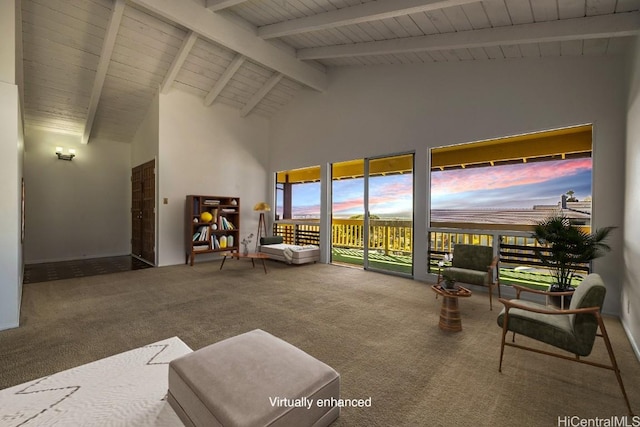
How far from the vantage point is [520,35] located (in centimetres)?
341

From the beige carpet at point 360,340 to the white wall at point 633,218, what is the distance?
235mm

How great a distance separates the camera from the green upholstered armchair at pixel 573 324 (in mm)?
1883

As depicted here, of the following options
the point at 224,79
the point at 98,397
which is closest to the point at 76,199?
the point at 224,79

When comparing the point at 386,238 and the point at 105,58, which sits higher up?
the point at 105,58

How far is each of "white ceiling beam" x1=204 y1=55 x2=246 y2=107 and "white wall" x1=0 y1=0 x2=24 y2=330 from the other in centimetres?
320

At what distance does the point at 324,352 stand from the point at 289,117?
20.1 feet

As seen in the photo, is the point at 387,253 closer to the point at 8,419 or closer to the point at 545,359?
the point at 545,359

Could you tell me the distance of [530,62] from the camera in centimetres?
394

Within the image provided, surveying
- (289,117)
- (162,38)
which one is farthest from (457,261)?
(162,38)

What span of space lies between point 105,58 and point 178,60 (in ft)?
3.62

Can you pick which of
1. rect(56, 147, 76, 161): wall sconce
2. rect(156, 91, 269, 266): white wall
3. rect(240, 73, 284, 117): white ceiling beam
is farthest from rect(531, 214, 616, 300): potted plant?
rect(56, 147, 76, 161): wall sconce

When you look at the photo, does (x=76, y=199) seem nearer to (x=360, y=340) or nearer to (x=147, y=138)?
(x=147, y=138)

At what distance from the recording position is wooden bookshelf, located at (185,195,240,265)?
6.14 m

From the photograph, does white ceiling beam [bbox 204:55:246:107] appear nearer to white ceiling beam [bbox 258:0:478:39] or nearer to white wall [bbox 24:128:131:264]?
white ceiling beam [bbox 258:0:478:39]
